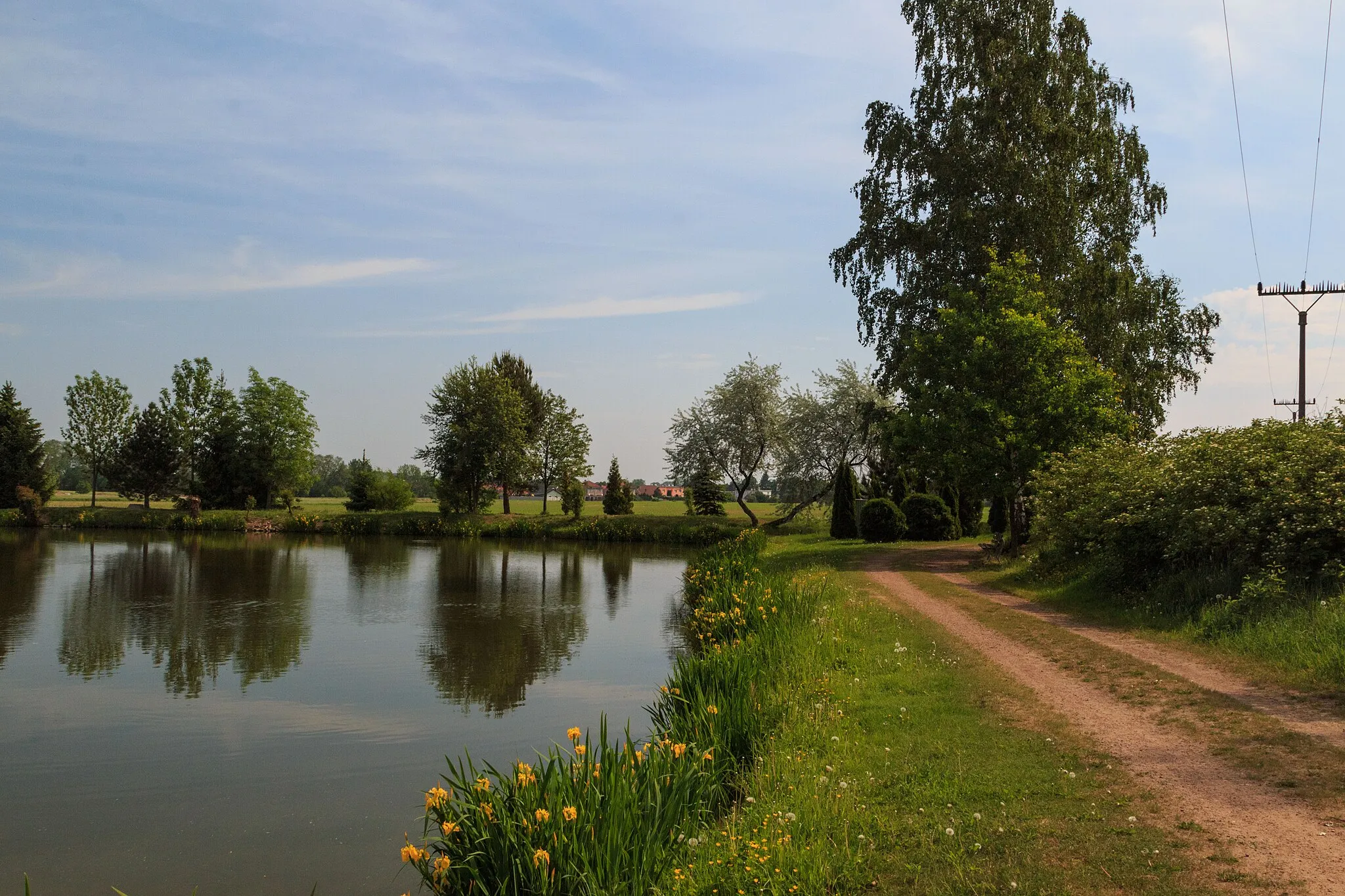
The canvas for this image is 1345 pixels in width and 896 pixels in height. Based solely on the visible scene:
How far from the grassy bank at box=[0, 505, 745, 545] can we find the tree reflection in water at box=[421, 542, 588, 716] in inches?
526

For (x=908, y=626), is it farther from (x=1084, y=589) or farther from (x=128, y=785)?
(x=128, y=785)

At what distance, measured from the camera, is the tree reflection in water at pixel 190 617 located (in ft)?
45.6

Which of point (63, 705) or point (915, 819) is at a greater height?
point (915, 819)

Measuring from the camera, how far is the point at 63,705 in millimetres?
11289

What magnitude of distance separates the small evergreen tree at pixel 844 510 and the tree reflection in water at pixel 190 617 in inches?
750

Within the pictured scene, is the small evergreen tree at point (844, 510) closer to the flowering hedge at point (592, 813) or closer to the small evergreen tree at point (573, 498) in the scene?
the small evergreen tree at point (573, 498)

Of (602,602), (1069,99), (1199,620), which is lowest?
(602,602)

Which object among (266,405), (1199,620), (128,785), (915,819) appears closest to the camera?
(915,819)

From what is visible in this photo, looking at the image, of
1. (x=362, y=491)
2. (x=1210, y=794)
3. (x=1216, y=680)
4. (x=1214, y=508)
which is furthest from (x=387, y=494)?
(x=1210, y=794)

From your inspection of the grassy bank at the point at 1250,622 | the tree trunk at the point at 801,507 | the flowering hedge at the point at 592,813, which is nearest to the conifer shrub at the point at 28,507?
the tree trunk at the point at 801,507

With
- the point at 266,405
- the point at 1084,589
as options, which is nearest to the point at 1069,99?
the point at 1084,589

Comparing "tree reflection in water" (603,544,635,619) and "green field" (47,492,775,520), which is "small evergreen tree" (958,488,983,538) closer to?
"tree reflection in water" (603,544,635,619)

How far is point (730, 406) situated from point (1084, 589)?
34111 millimetres

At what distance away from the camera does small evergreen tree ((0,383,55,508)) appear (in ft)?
168
